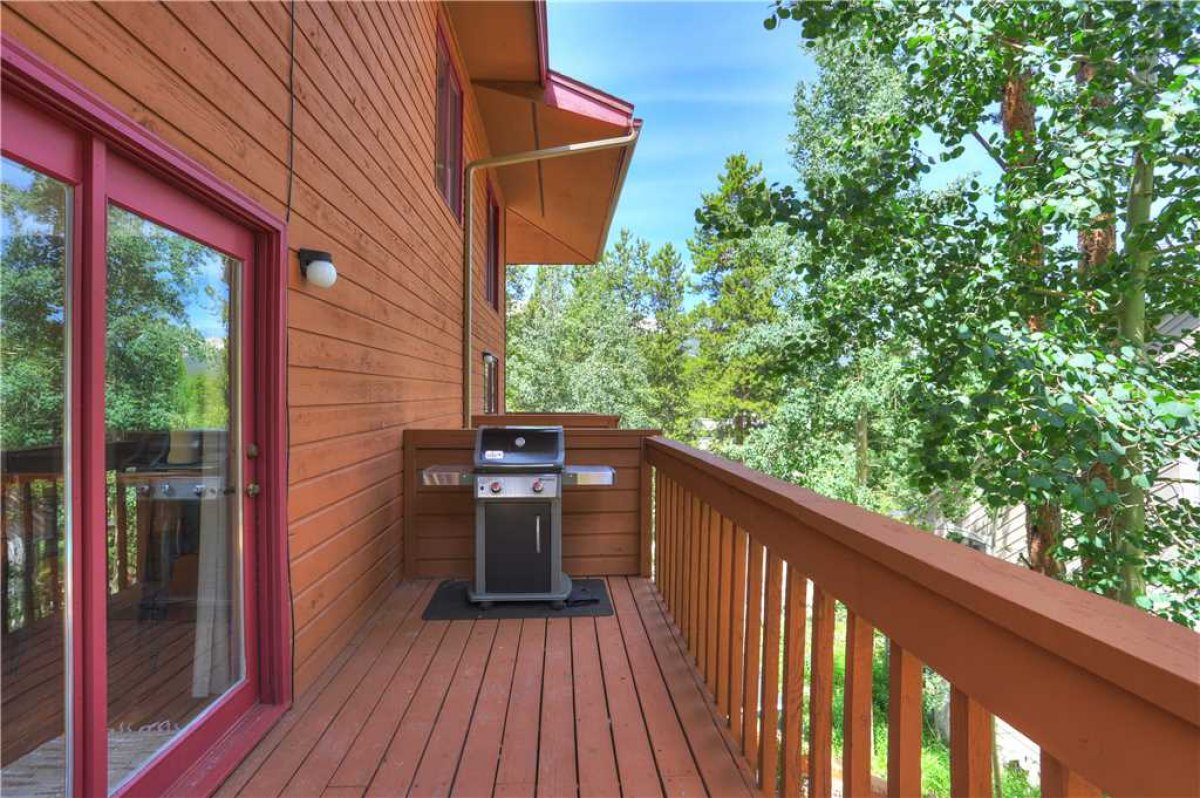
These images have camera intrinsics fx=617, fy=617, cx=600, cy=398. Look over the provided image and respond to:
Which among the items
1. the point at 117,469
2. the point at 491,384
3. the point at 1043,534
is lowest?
the point at 1043,534

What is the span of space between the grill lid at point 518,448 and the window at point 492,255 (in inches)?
164

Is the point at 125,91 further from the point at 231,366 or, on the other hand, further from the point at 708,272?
the point at 708,272

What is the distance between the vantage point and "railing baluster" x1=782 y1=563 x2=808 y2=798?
158 centimetres

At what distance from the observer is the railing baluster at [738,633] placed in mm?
2076

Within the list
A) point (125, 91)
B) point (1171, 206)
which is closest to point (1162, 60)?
point (1171, 206)

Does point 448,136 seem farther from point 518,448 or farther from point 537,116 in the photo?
point 518,448

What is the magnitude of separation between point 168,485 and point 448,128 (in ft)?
13.7

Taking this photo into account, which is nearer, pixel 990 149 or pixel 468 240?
pixel 990 149

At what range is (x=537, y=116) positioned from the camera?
6.27 m

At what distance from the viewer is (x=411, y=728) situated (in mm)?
2107

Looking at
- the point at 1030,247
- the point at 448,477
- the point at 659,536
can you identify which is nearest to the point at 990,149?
the point at 1030,247

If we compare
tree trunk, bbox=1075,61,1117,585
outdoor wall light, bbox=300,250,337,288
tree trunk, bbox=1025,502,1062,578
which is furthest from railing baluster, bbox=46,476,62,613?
tree trunk, bbox=1025,502,1062,578

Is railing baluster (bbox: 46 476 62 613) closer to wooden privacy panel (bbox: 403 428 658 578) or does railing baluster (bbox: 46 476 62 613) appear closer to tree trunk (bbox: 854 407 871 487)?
wooden privacy panel (bbox: 403 428 658 578)

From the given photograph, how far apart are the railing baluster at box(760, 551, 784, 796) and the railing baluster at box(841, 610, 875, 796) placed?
44 centimetres
